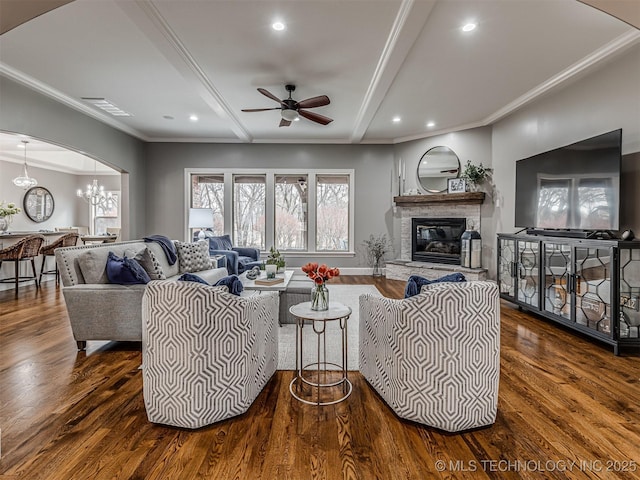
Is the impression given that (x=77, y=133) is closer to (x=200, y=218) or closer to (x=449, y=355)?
(x=200, y=218)

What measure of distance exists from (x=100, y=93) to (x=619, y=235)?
6319 mm

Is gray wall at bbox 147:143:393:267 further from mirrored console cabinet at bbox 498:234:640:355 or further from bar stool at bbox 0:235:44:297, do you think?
mirrored console cabinet at bbox 498:234:640:355

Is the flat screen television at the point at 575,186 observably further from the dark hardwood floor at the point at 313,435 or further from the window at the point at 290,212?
the window at the point at 290,212

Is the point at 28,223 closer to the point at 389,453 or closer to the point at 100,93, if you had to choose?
the point at 100,93

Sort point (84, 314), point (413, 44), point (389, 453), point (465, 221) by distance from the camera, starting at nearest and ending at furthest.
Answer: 1. point (389, 453)
2. point (84, 314)
3. point (413, 44)
4. point (465, 221)

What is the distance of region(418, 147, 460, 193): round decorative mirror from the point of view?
637 centimetres

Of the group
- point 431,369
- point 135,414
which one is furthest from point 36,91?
point 431,369

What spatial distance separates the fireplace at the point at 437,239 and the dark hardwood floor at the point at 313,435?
3630 millimetres

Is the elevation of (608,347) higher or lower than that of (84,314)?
lower

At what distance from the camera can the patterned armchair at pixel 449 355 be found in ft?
6.11

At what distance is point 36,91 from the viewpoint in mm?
4398

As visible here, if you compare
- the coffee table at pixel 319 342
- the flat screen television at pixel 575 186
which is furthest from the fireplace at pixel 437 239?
the coffee table at pixel 319 342

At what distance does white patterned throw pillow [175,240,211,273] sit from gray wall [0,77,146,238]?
2.26 metres

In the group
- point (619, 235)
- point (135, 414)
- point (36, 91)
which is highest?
point (36, 91)
